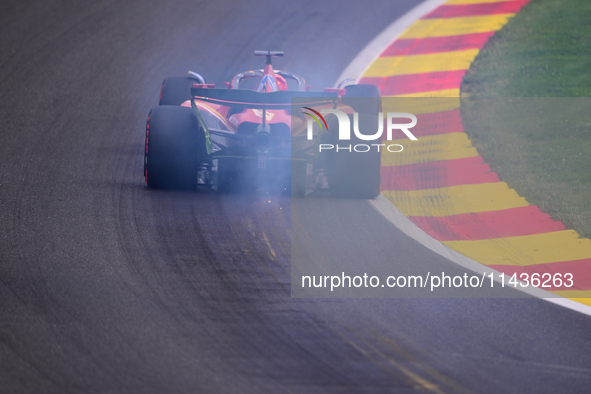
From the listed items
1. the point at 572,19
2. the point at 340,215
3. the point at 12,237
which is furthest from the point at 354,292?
the point at 572,19

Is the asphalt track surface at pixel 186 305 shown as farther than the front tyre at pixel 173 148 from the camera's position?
No

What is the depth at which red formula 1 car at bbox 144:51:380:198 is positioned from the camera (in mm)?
7570

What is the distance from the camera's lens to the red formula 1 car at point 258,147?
757 cm

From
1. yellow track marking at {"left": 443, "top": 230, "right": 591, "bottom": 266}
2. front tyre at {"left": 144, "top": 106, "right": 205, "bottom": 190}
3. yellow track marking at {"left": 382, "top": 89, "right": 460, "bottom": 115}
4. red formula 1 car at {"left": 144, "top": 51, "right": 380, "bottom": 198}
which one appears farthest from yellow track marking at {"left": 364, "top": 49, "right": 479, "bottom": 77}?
yellow track marking at {"left": 443, "top": 230, "right": 591, "bottom": 266}

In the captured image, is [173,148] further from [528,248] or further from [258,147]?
[528,248]

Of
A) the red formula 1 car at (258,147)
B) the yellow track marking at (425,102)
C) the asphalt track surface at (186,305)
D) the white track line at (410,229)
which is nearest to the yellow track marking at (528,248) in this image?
the white track line at (410,229)

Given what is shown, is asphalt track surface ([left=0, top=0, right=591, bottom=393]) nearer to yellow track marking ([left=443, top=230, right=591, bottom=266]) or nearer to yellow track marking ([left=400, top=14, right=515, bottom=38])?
yellow track marking ([left=443, top=230, right=591, bottom=266])

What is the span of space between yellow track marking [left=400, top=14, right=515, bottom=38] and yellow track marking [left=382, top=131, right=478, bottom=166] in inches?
160

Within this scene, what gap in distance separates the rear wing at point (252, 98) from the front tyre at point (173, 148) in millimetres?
437

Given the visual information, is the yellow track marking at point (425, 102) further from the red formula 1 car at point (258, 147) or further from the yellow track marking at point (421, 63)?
the red formula 1 car at point (258, 147)

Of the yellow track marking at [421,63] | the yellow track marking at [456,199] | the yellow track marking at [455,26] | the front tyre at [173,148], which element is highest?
the yellow track marking at [455,26]

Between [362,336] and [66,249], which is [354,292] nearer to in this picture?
[362,336]

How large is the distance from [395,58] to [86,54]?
4.75 m

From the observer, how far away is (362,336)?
5227mm
